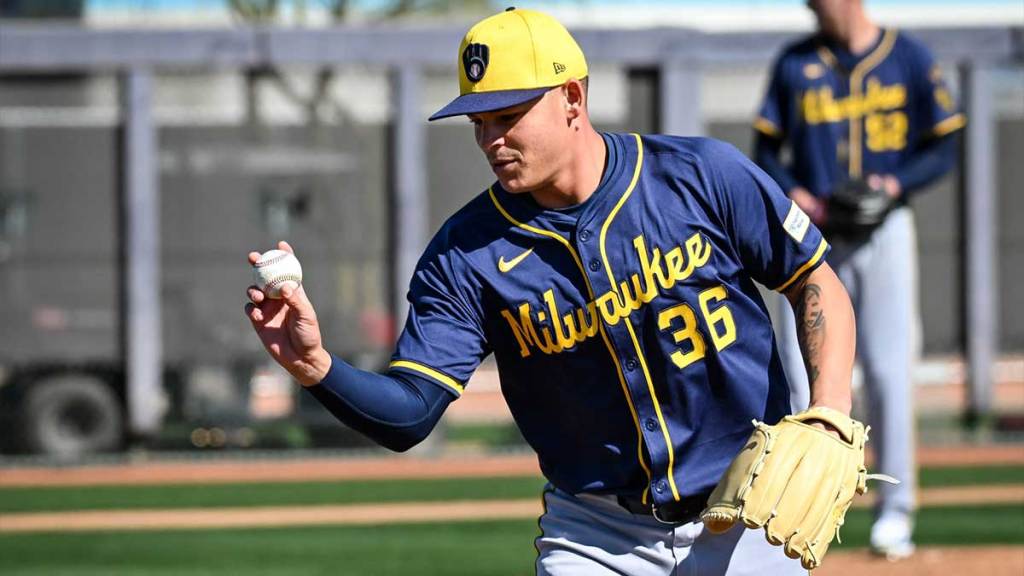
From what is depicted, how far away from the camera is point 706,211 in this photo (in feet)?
11.4

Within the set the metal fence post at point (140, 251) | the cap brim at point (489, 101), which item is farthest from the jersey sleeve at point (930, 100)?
the metal fence post at point (140, 251)

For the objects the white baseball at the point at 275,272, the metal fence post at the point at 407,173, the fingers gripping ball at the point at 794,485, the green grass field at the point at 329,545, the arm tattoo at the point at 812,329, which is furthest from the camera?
the metal fence post at the point at 407,173

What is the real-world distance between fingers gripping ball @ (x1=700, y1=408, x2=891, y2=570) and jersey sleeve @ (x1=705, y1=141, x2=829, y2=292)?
371mm

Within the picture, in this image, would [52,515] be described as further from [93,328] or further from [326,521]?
[93,328]

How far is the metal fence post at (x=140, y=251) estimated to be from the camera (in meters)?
11.7

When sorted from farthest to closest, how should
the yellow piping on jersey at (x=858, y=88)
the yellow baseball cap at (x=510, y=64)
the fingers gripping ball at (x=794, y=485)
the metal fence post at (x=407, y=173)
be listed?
the metal fence post at (x=407, y=173) < the yellow piping on jersey at (x=858, y=88) < the yellow baseball cap at (x=510, y=64) < the fingers gripping ball at (x=794, y=485)

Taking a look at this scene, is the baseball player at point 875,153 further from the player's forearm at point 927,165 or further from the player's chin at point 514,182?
the player's chin at point 514,182

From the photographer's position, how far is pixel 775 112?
6148mm

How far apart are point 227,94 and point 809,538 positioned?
9244 millimetres

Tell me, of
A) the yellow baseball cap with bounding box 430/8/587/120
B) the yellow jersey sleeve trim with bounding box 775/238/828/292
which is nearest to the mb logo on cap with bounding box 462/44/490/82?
the yellow baseball cap with bounding box 430/8/587/120

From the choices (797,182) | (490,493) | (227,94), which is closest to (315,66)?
(227,94)

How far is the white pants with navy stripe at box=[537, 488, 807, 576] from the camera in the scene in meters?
3.50

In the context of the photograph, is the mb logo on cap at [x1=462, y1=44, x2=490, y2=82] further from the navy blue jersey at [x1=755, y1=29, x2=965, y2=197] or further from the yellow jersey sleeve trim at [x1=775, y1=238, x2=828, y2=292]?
the navy blue jersey at [x1=755, y1=29, x2=965, y2=197]

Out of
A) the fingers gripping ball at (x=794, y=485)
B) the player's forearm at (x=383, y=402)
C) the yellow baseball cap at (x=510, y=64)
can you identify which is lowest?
the fingers gripping ball at (x=794, y=485)
